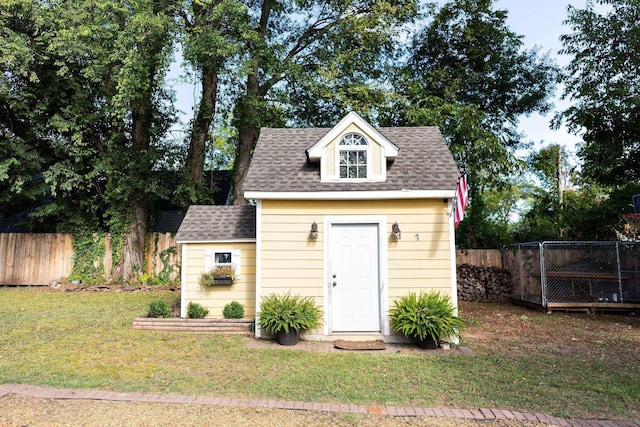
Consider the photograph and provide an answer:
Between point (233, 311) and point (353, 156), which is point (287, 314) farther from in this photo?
point (353, 156)

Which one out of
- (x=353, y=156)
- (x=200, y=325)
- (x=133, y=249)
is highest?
(x=353, y=156)

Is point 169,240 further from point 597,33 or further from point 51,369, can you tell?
point 597,33

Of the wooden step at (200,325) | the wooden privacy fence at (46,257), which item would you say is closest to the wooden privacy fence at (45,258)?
the wooden privacy fence at (46,257)

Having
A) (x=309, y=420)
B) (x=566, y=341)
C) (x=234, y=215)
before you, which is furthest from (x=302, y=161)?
(x=566, y=341)

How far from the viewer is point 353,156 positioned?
796 centimetres

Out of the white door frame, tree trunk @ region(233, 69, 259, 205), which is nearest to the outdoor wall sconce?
the white door frame

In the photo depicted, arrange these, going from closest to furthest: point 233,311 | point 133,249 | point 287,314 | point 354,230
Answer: point 287,314
point 354,230
point 233,311
point 133,249

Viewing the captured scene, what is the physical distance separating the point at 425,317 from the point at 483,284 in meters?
7.24

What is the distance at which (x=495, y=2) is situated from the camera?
16.6 meters

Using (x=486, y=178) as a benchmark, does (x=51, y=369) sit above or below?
below

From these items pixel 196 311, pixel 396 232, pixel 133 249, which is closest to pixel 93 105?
pixel 133 249

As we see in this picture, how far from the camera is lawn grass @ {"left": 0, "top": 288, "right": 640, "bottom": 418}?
4.59 meters

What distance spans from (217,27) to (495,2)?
11362mm

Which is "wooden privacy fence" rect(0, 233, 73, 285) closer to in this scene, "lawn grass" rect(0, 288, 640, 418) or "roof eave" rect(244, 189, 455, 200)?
"lawn grass" rect(0, 288, 640, 418)
